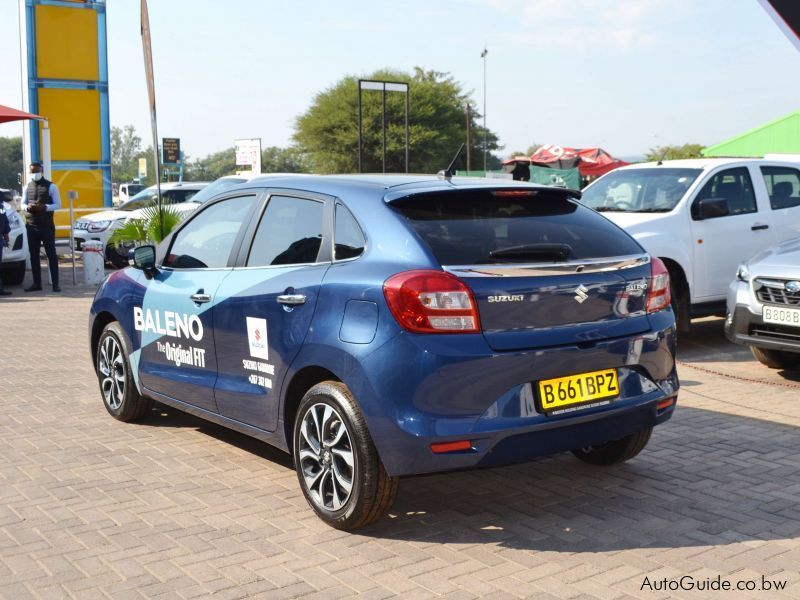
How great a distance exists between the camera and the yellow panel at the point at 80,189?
22188 mm

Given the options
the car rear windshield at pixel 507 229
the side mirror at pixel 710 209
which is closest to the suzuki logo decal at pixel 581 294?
the car rear windshield at pixel 507 229

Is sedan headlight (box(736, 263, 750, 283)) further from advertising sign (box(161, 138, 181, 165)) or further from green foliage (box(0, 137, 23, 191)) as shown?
green foliage (box(0, 137, 23, 191))

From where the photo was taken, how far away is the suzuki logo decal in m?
4.54

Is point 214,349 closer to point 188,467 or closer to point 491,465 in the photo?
point 188,467

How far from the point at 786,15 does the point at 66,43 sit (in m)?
19.9

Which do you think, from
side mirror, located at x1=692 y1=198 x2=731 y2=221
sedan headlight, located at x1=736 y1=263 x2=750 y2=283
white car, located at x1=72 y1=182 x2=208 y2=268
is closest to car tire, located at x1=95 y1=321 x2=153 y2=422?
sedan headlight, located at x1=736 y1=263 x2=750 y2=283

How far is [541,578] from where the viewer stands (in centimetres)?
402

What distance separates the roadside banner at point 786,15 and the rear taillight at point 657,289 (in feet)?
4.58

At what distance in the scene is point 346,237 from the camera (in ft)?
15.6

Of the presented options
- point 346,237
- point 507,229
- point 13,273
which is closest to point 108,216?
point 13,273

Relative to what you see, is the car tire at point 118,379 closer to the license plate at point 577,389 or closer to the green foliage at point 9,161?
the license plate at point 577,389

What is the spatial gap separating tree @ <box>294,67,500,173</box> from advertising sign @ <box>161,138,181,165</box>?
7904 millimetres

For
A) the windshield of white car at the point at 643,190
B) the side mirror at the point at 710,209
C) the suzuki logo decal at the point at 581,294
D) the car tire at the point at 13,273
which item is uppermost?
the windshield of white car at the point at 643,190

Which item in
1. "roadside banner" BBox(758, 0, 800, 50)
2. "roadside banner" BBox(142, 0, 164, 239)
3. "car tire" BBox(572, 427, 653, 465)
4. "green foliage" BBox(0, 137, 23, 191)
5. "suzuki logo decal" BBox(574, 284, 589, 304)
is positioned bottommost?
"car tire" BBox(572, 427, 653, 465)
